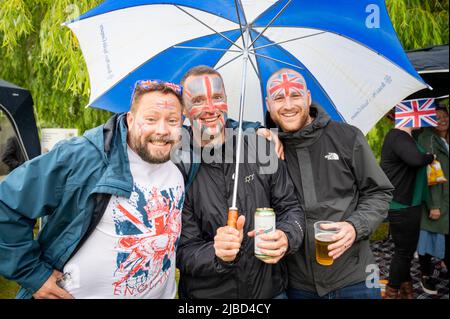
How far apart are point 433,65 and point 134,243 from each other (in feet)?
11.7

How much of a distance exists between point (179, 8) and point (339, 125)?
4.18ft

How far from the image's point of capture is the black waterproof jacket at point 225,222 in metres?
2.06

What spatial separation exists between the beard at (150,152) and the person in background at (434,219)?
423cm

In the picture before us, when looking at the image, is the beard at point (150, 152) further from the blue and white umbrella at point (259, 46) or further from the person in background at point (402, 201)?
the person in background at point (402, 201)

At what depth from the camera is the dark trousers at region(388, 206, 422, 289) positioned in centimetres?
434

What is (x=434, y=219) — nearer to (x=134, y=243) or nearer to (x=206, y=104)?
(x=206, y=104)

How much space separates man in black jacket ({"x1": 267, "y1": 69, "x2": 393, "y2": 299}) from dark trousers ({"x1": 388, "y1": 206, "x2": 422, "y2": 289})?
7.53 feet

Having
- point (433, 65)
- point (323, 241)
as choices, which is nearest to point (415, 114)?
point (433, 65)

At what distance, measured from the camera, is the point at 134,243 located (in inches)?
75.3

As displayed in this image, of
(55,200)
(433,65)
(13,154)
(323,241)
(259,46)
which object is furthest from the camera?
(13,154)

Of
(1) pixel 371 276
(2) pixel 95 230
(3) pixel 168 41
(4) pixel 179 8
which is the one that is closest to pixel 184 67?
(3) pixel 168 41

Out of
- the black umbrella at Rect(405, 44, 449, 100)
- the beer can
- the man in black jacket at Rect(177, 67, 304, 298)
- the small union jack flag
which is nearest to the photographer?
the beer can

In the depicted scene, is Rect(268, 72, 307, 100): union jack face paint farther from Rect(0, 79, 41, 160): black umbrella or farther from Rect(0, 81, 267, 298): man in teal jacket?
Rect(0, 79, 41, 160): black umbrella

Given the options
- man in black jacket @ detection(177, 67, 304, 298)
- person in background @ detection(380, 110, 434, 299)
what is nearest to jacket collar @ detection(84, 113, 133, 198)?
man in black jacket @ detection(177, 67, 304, 298)
